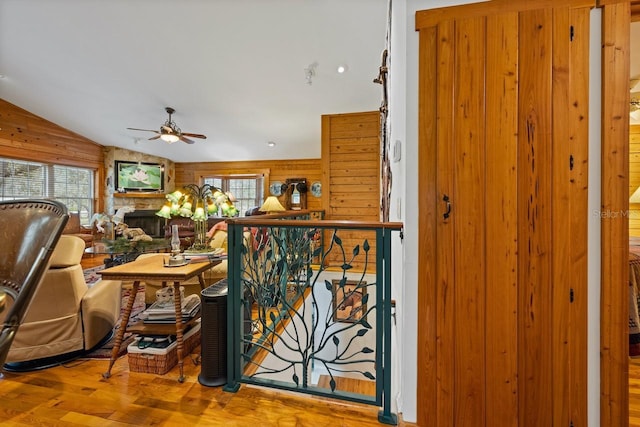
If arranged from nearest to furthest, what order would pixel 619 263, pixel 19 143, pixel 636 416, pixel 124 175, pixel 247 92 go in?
pixel 619 263 → pixel 636 416 → pixel 247 92 → pixel 19 143 → pixel 124 175

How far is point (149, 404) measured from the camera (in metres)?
1.59

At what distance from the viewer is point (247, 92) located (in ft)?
14.9

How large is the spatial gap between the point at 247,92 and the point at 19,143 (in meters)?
4.97

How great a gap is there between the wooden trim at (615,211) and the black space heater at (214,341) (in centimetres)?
190

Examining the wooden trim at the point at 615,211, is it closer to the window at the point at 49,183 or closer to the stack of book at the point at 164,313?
the stack of book at the point at 164,313

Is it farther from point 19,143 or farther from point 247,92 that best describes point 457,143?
point 19,143

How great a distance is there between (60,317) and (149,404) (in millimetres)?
982

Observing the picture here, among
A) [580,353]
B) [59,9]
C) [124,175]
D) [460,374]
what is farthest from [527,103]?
[124,175]

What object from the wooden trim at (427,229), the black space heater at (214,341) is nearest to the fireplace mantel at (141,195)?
the black space heater at (214,341)

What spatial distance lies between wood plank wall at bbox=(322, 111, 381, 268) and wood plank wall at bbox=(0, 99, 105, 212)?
611cm

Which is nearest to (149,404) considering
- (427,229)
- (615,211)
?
(427,229)

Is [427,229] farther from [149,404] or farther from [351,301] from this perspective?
[351,301]

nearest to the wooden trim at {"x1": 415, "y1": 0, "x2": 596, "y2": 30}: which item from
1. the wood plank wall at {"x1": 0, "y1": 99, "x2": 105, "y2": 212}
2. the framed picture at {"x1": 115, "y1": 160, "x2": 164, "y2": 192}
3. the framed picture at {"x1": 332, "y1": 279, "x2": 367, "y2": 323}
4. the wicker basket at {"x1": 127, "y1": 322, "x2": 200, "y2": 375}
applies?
the framed picture at {"x1": 332, "y1": 279, "x2": 367, "y2": 323}

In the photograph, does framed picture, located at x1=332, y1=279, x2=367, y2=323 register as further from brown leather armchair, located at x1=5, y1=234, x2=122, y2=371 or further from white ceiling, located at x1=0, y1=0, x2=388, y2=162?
white ceiling, located at x1=0, y1=0, x2=388, y2=162
